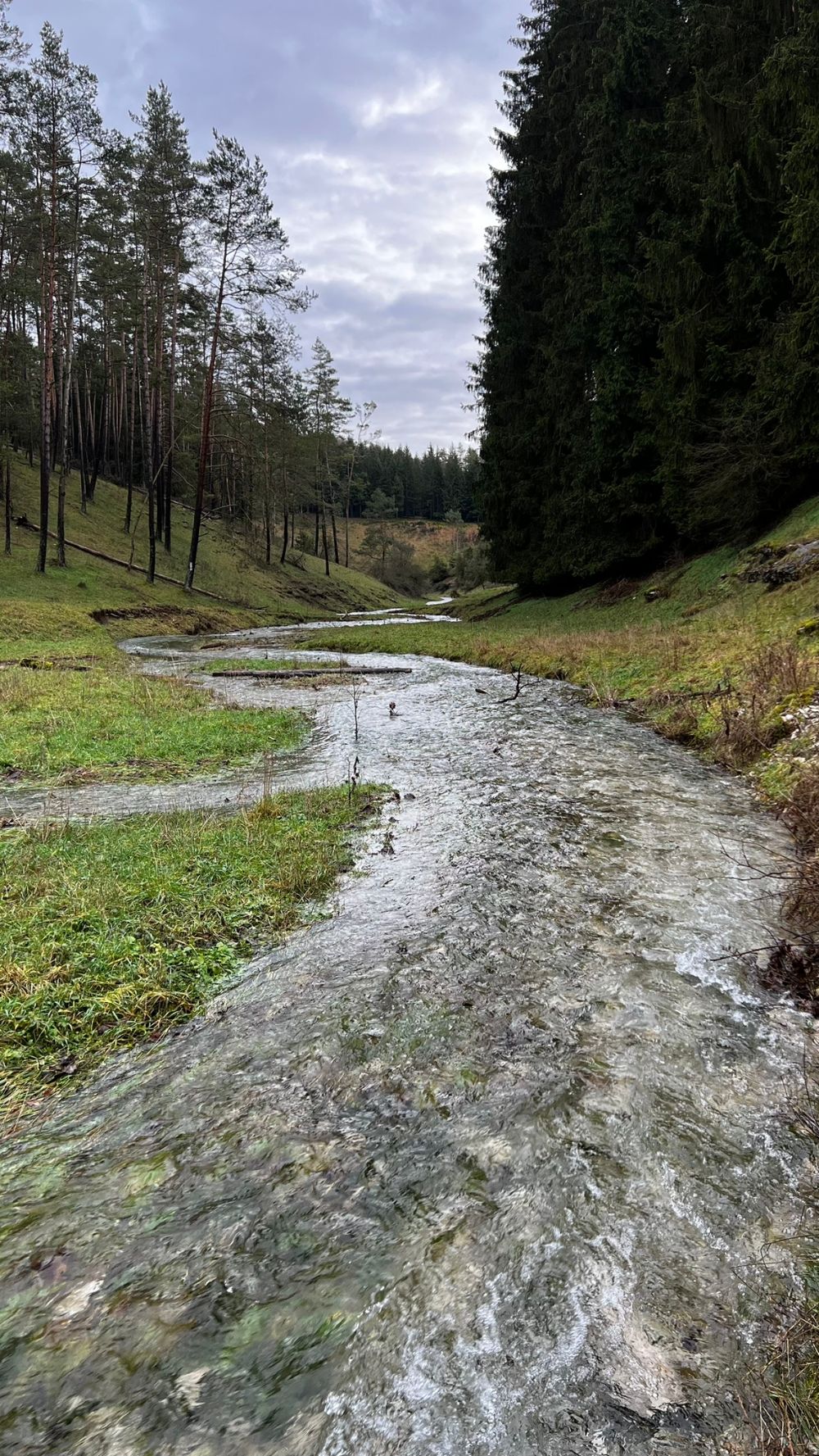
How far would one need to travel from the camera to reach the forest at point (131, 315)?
26.5m

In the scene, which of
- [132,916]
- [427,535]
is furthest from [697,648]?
[427,535]

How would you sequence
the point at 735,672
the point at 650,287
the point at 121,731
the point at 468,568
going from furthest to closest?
1. the point at 468,568
2. the point at 650,287
3. the point at 735,672
4. the point at 121,731

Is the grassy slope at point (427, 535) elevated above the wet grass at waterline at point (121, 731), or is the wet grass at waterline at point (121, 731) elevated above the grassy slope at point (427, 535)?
the grassy slope at point (427, 535)

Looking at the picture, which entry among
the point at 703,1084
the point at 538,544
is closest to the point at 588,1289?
the point at 703,1084

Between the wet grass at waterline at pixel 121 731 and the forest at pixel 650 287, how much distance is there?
16.0 meters

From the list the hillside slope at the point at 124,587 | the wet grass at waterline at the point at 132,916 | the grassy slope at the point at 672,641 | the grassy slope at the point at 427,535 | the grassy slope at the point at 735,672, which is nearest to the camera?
the grassy slope at the point at 735,672

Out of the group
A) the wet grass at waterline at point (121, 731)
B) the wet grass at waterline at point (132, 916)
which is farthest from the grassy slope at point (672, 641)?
the wet grass at waterline at point (121, 731)

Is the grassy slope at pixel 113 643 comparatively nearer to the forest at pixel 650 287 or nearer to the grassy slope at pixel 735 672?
the grassy slope at pixel 735 672

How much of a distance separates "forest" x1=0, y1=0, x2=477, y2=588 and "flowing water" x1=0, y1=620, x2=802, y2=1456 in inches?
1299

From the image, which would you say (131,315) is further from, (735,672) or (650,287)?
(735,672)

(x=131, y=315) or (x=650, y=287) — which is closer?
(x=650, y=287)

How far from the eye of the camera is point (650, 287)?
2203cm

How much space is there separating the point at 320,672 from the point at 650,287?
17541 millimetres

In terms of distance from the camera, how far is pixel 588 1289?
229 centimetres
